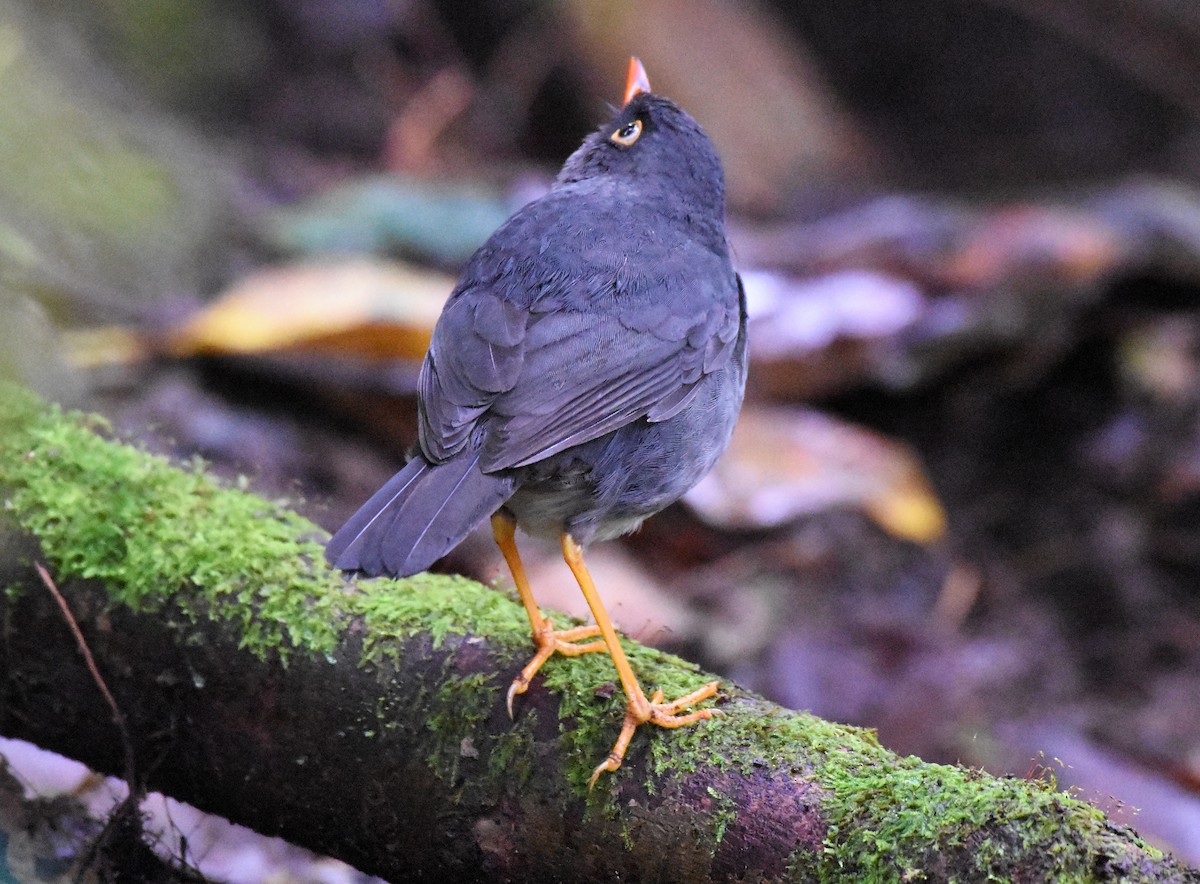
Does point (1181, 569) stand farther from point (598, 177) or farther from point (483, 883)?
point (483, 883)

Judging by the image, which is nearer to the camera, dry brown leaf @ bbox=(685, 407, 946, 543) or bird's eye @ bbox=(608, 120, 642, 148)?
bird's eye @ bbox=(608, 120, 642, 148)

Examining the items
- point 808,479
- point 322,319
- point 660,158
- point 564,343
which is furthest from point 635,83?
point 808,479

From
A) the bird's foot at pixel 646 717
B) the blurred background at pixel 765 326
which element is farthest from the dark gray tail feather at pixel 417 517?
the blurred background at pixel 765 326

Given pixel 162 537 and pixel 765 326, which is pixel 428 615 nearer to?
pixel 162 537

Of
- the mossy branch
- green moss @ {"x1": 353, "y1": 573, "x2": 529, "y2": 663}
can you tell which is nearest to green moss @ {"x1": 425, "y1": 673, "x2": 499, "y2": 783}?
the mossy branch

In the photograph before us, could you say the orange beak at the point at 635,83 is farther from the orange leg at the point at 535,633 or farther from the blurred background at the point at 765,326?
the orange leg at the point at 535,633

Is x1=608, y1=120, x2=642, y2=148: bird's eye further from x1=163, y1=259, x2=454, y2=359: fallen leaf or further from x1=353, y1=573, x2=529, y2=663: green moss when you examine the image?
x1=163, y1=259, x2=454, y2=359: fallen leaf
